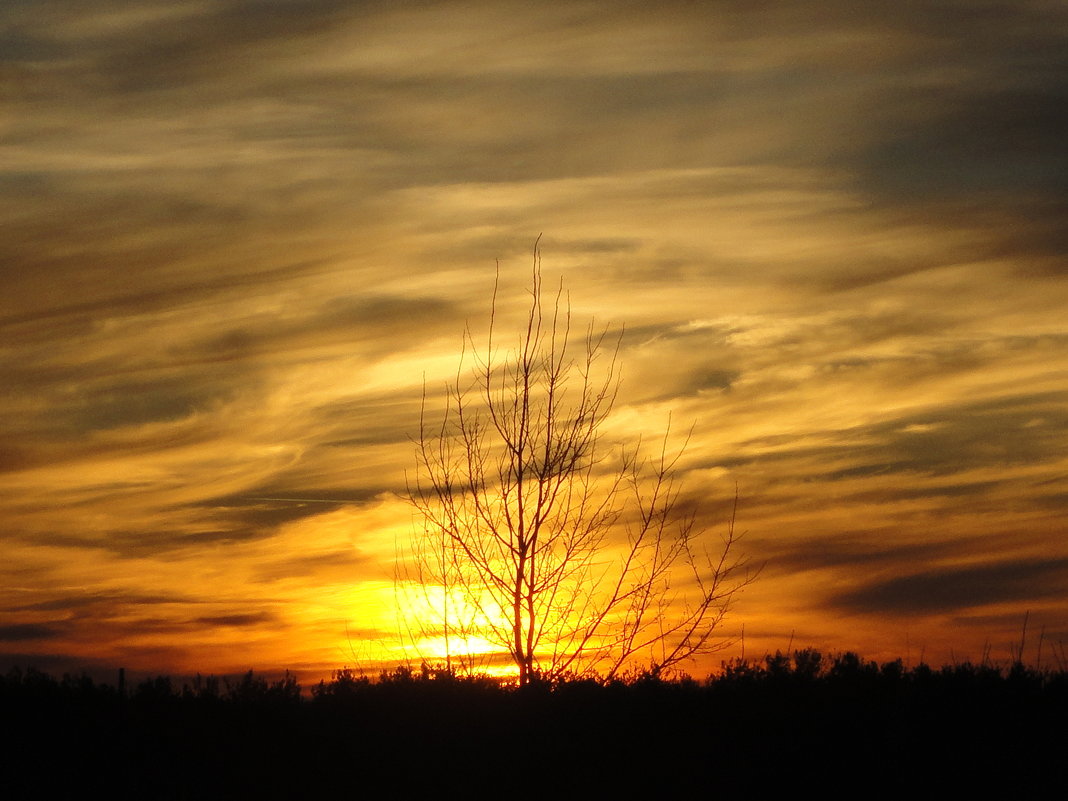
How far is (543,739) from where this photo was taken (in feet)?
37.0

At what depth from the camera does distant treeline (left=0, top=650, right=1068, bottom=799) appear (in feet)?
34.2

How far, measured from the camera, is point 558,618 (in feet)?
54.0

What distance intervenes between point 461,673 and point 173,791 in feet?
16.1

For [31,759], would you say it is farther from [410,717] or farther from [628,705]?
[628,705]

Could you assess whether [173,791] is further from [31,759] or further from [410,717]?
[410,717]

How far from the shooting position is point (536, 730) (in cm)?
1148

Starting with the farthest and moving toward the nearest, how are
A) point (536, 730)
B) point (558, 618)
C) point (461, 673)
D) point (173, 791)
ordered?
point (558, 618) → point (461, 673) → point (536, 730) → point (173, 791)

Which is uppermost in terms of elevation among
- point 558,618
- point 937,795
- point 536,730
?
point 558,618

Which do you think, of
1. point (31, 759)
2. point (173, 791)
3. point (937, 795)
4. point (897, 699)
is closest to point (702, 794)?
point (937, 795)

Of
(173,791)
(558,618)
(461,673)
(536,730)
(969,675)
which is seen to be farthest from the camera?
(558,618)

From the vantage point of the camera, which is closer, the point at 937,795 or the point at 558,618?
the point at 937,795

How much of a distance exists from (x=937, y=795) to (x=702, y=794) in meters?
2.03

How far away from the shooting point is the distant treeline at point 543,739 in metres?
10.4

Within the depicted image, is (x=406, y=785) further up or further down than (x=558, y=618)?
further down
